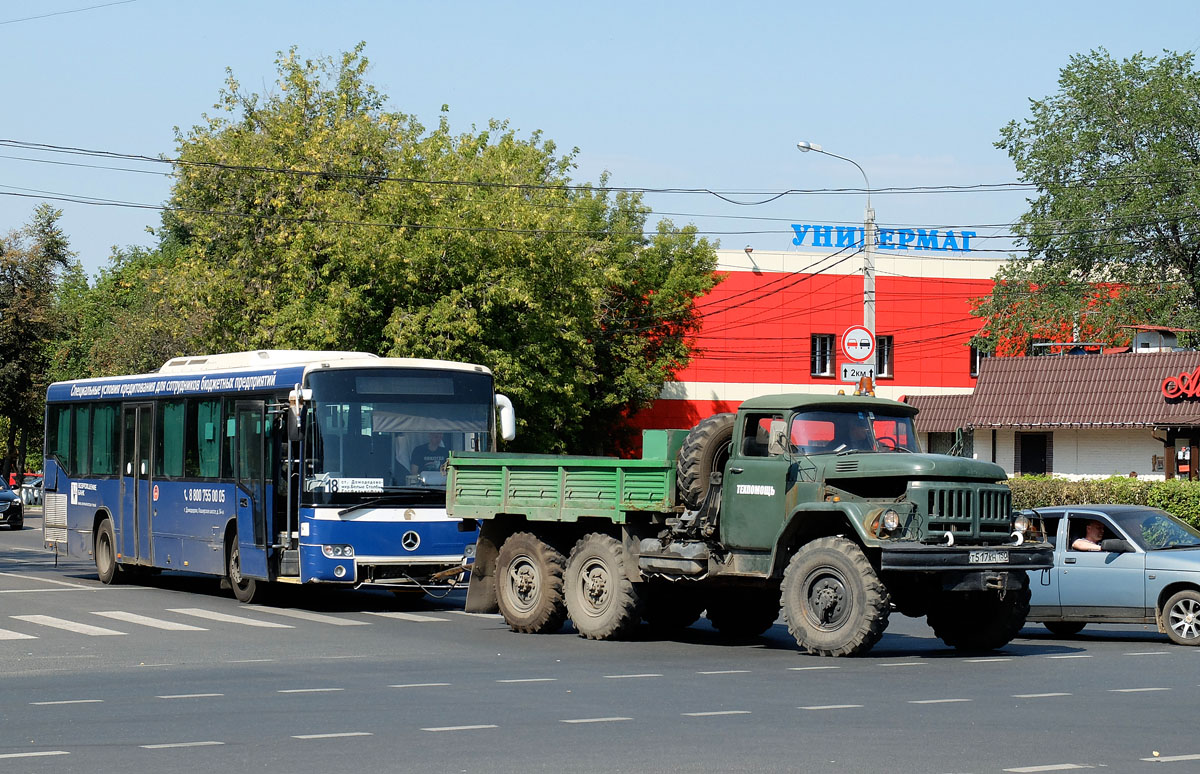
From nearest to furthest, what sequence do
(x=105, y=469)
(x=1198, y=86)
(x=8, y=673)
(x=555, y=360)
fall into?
(x=8, y=673) → (x=105, y=469) → (x=555, y=360) → (x=1198, y=86)

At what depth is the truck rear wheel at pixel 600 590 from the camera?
1645 centimetres

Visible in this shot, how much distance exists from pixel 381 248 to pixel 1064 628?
24.5 metres

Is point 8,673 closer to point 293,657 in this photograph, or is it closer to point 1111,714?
point 293,657

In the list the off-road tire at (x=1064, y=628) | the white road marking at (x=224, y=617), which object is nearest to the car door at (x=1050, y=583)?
the off-road tire at (x=1064, y=628)

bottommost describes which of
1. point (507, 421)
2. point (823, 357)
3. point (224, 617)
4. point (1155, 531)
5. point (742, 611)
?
point (224, 617)

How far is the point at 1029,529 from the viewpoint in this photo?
15438mm

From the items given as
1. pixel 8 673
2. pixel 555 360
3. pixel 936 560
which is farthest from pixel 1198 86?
pixel 8 673

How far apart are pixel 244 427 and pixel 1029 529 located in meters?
10.7

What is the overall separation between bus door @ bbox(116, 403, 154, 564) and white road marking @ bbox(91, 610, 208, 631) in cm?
376

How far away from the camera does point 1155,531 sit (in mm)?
17297

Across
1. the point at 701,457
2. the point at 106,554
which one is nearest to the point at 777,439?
the point at 701,457

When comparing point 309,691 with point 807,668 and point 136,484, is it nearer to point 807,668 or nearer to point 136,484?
point 807,668

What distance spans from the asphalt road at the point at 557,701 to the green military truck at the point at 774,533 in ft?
1.48

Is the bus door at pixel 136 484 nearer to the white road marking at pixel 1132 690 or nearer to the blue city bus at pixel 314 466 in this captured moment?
the blue city bus at pixel 314 466
